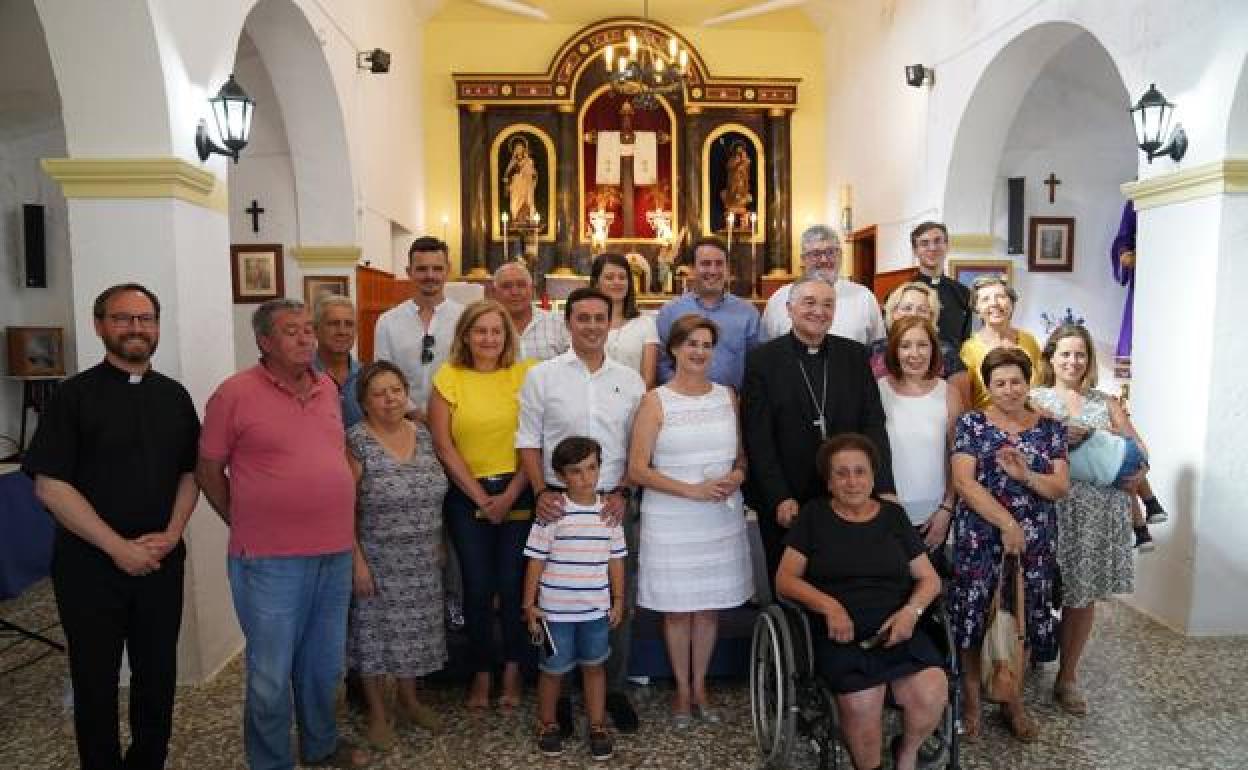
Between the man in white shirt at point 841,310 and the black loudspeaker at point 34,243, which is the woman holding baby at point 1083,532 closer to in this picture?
the man in white shirt at point 841,310

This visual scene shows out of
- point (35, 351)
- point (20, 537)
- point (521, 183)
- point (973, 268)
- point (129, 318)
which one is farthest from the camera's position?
point (521, 183)

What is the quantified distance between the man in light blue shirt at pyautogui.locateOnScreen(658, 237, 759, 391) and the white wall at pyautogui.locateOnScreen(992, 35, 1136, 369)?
4299mm

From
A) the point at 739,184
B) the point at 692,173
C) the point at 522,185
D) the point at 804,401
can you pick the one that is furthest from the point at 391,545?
the point at 739,184

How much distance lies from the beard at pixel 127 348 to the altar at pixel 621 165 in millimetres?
8338

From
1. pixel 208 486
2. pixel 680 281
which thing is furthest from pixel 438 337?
pixel 680 281

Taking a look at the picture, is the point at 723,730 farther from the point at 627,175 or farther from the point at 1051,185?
the point at 627,175

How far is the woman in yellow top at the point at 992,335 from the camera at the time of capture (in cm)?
372

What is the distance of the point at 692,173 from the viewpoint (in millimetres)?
11148

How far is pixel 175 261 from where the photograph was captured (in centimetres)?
354

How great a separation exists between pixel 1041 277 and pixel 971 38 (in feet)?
6.71

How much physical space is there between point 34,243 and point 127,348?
5968 mm

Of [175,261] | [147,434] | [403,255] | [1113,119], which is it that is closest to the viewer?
[147,434]

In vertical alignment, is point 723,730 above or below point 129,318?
below

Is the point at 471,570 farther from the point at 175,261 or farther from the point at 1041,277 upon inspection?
the point at 1041,277
